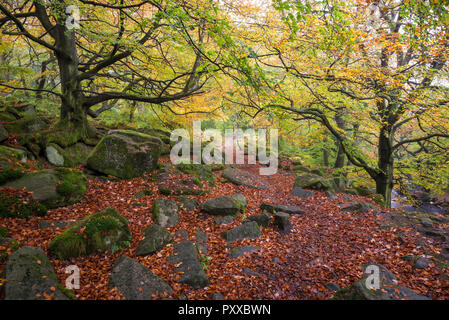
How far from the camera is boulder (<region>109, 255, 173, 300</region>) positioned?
3.38 meters

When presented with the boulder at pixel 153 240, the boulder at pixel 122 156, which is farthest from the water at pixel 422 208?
the boulder at pixel 153 240

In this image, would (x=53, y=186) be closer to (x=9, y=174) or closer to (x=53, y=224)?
(x=9, y=174)

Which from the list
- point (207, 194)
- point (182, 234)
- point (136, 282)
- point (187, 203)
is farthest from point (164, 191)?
point (136, 282)

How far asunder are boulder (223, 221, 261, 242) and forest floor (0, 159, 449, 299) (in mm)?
166

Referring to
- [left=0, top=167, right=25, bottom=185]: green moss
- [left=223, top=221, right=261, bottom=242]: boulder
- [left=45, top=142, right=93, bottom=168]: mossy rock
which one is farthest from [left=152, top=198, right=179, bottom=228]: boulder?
[left=45, top=142, right=93, bottom=168]: mossy rock

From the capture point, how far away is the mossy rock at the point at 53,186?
16.8 ft

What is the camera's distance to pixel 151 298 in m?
3.36

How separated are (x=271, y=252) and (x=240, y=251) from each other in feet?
2.38

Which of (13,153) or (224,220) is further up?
Result: (13,153)

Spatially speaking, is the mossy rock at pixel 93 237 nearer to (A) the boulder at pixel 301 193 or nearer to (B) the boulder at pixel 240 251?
(B) the boulder at pixel 240 251

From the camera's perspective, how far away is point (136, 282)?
351 cm

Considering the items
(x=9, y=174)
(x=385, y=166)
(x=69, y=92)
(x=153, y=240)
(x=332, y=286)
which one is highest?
(x=69, y=92)

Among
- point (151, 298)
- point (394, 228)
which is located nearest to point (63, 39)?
point (151, 298)
